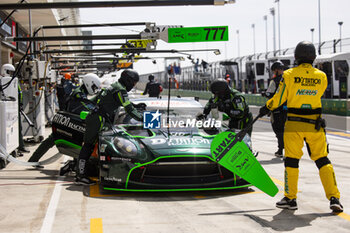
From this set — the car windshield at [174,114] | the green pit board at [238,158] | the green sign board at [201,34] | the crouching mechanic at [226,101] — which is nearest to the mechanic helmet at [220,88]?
the crouching mechanic at [226,101]

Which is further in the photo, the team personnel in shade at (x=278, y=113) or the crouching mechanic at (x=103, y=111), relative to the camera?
the team personnel in shade at (x=278, y=113)

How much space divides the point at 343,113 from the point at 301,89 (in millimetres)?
14037

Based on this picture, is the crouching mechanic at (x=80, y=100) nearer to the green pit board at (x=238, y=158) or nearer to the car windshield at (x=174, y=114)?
the car windshield at (x=174, y=114)

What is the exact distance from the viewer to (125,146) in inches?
247

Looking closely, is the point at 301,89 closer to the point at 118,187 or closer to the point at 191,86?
the point at 118,187

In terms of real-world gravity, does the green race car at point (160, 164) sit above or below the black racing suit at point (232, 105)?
below

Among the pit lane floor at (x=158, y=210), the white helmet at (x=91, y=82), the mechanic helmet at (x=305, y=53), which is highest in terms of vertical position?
the mechanic helmet at (x=305, y=53)

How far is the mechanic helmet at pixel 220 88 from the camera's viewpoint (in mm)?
7961

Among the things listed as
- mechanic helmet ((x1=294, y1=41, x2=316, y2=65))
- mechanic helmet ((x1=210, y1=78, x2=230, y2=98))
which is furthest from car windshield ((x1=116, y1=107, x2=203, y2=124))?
mechanic helmet ((x1=294, y1=41, x2=316, y2=65))

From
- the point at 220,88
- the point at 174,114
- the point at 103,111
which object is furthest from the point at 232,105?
the point at 103,111

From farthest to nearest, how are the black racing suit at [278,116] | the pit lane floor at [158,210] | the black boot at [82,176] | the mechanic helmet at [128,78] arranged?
the black racing suit at [278,116] → the mechanic helmet at [128,78] → the black boot at [82,176] → the pit lane floor at [158,210]

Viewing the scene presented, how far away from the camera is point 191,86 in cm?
4906

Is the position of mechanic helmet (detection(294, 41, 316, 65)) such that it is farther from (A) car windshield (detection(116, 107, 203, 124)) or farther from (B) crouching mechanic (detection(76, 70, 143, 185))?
(B) crouching mechanic (detection(76, 70, 143, 185))

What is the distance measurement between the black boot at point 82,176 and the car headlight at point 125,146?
0.88 meters
